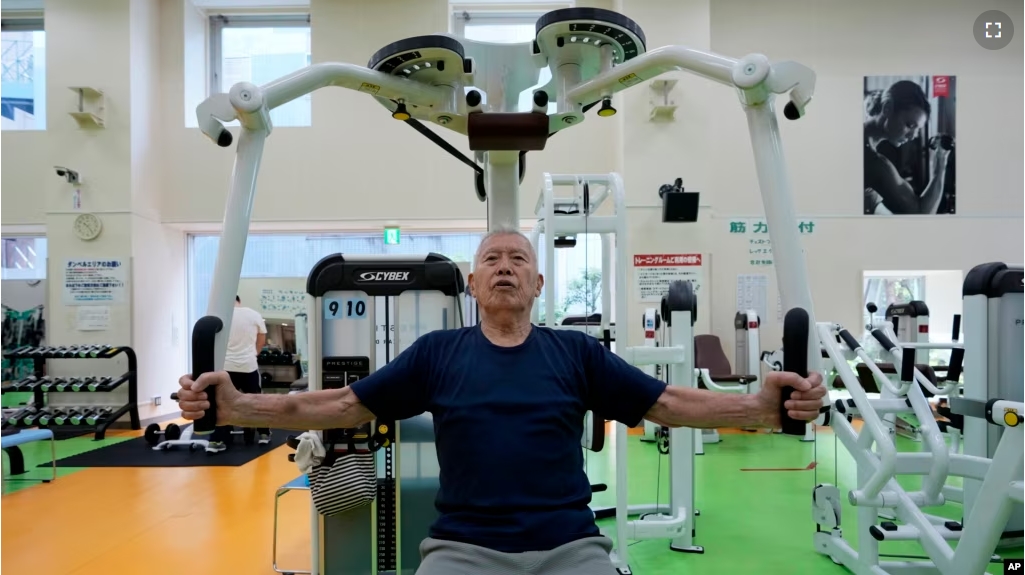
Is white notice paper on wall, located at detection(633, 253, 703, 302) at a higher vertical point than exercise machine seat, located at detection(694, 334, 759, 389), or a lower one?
higher

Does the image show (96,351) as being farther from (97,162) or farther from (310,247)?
(310,247)

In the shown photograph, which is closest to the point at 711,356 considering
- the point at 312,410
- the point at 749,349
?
the point at 749,349

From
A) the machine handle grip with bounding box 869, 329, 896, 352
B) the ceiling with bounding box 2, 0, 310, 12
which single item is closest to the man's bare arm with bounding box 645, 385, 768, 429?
the machine handle grip with bounding box 869, 329, 896, 352

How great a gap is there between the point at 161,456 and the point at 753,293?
5.97 metres

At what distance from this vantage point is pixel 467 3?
7043mm

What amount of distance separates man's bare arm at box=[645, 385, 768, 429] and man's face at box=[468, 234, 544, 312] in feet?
1.44

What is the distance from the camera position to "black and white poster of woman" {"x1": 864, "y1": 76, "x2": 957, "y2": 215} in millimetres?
6684

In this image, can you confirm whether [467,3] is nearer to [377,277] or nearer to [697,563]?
[377,277]

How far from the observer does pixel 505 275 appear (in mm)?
1613

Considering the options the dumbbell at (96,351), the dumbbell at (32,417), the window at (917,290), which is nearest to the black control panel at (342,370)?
the dumbbell at (96,351)

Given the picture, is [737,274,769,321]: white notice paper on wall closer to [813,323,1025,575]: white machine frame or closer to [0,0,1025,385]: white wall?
[0,0,1025,385]: white wall

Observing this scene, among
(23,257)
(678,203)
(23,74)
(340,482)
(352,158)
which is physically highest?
(23,74)

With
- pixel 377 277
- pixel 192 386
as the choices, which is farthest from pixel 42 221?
pixel 192 386

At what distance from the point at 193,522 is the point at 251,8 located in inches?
244
